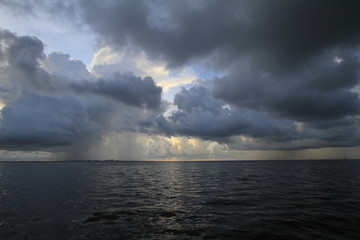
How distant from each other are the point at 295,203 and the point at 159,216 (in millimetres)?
16696

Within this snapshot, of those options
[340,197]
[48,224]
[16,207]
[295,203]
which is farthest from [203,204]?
[16,207]

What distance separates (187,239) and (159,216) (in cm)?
658

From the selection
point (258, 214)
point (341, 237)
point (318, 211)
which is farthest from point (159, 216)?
point (318, 211)

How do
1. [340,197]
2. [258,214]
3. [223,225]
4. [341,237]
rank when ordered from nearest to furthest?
1. [341,237]
2. [223,225]
3. [258,214]
4. [340,197]

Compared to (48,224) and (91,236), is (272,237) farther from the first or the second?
(48,224)

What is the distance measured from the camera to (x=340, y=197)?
94.2 feet

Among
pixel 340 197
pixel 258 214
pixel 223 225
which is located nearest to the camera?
pixel 223 225

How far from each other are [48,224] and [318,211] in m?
26.0

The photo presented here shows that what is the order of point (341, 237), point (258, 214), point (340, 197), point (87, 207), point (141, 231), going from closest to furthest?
point (341, 237) < point (141, 231) < point (258, 214) < point (87, 207) < point (340, 197)

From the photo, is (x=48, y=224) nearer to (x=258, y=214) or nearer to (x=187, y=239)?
(x=187, y=239)

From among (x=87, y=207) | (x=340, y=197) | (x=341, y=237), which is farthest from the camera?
(x=340, y=197)

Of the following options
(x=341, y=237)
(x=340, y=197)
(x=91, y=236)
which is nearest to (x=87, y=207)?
(x=91, y=236)

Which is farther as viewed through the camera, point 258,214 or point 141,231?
point 258,214

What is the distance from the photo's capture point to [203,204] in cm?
2578
